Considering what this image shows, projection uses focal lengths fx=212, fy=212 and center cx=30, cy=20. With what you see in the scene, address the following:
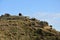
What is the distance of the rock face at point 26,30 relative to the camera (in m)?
38.0

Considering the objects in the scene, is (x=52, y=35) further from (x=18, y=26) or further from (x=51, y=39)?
(x=18, y=26)

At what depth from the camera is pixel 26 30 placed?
133ft

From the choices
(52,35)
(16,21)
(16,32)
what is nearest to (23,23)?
(16,21)

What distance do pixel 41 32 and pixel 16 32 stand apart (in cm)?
474

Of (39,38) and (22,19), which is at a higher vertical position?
(22,19)

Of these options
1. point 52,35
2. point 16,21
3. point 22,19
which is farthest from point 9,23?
point 52,35

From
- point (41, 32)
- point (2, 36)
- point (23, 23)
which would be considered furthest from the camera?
point (23, 23)

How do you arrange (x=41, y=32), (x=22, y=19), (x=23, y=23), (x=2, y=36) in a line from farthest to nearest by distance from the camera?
(x=22, y=19), (x=23, y=23), (x=41, y=32), (x=2, y=36)

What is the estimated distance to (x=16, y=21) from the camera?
4294 centimetres

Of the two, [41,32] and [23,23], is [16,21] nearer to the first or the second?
[23,23]

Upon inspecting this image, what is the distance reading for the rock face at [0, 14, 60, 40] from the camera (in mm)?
38000

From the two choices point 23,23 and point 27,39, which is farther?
point 23,23

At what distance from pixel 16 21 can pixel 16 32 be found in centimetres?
442

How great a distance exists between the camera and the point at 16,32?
128 ft
